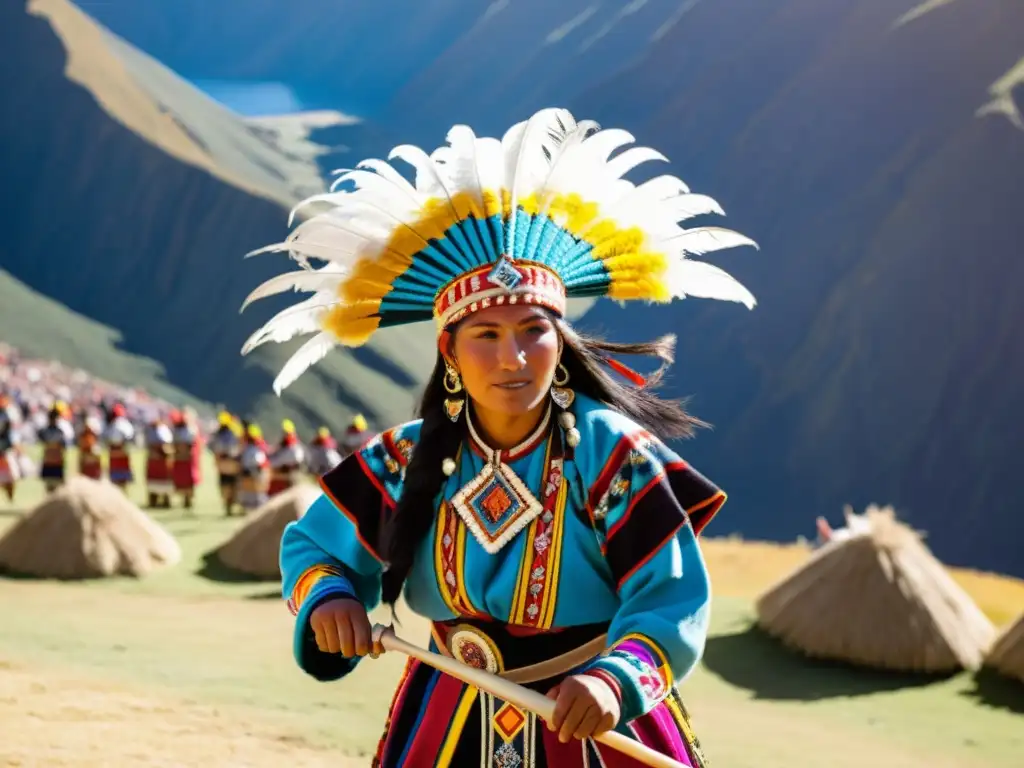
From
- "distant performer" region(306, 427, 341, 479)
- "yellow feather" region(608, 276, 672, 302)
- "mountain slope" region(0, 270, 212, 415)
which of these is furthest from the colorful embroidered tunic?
"mountain slope" region(0, 270, 212, 415)

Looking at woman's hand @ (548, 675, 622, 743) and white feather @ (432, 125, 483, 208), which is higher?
white feather @ (432, 125, 483, 208)

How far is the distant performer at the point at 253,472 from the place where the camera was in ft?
41.2

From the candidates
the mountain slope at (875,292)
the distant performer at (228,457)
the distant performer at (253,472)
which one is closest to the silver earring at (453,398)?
the distant performer at (253,472)

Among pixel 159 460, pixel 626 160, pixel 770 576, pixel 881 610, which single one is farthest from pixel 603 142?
pixel 159 460

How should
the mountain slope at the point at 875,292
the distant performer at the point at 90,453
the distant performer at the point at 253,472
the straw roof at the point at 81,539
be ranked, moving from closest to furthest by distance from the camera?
the straw roof at the point at 81,539 → the distant performer at the point at 253,472 → the distant performer at the point at 90,453 → the mountain slope at the point at 875,292

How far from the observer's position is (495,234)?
96.7 inches

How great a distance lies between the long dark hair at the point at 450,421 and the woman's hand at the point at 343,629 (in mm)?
133

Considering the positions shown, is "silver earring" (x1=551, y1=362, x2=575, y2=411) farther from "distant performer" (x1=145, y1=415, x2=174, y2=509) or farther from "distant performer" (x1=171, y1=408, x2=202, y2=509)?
"distant performer" (x1=145, y1=415, x2=174, y2=509)

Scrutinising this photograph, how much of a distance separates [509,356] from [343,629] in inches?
25.5

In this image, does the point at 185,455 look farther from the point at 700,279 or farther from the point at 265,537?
the point at 700,279

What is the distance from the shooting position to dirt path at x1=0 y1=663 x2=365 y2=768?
4.27m

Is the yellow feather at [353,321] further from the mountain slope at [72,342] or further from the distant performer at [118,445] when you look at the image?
the mountain slope at [72,342]

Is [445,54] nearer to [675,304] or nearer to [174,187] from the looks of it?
[174,187]

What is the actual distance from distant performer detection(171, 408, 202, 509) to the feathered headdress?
10.6 m
